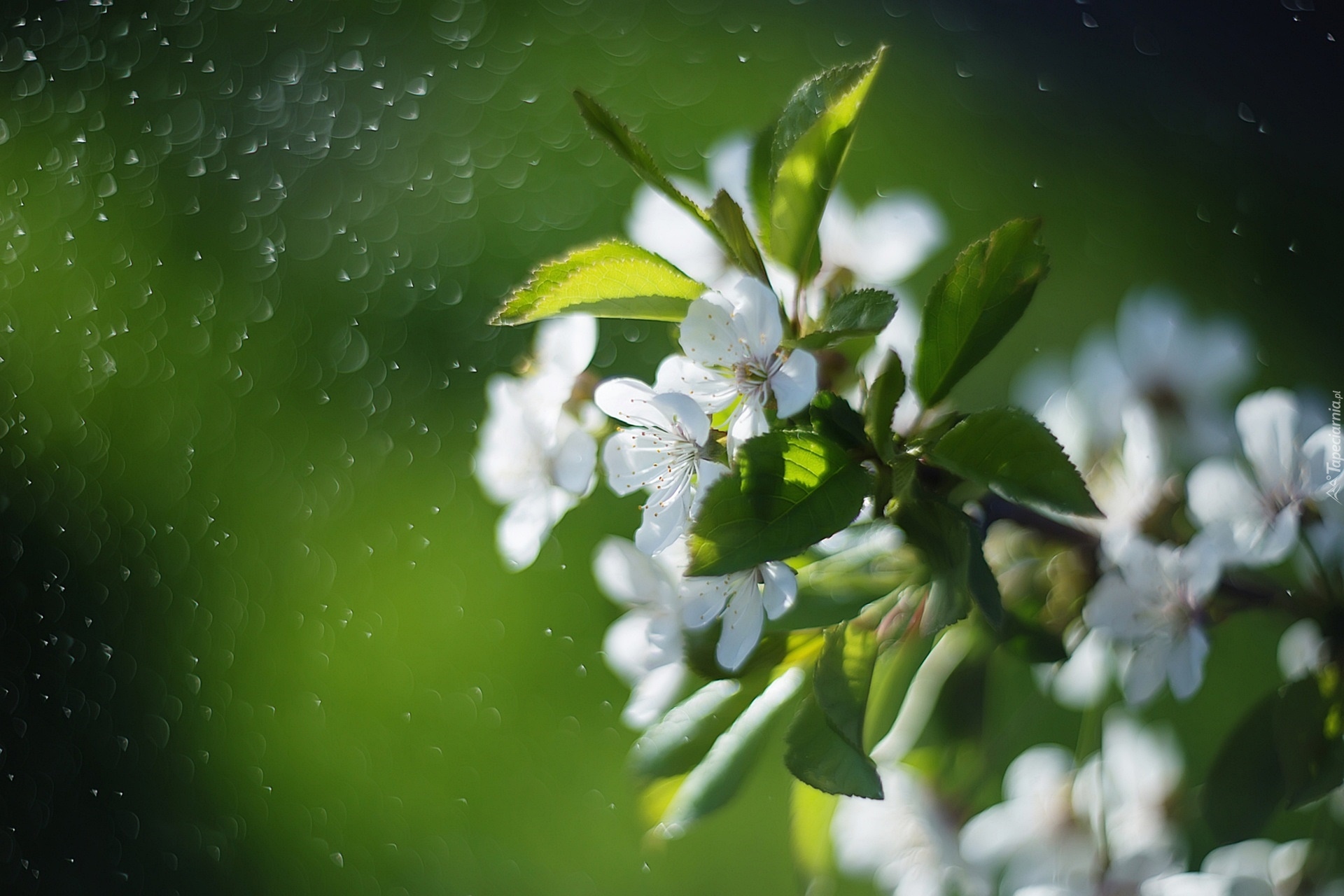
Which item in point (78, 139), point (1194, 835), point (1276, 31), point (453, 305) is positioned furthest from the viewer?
point (453, 305)

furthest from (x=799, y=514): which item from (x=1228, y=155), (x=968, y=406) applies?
(x=1228, y=155)

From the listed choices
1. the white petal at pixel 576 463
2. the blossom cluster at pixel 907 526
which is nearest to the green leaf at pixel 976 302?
the blossom cluster at pixel 907 526

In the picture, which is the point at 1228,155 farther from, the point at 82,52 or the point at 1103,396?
the point at 82,52

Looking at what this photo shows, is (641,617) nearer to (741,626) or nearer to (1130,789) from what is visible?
(741,626)

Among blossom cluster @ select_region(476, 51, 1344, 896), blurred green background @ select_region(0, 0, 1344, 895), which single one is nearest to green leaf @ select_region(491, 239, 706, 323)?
blossom cluster @ select_region(476, 51, 1344, 896)

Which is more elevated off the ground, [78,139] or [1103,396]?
[1103,396]

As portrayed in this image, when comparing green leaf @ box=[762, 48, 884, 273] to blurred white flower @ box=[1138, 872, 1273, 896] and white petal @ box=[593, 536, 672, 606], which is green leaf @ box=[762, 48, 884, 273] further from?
blurred white flower @ box=[1138, 872, 1273, 896]
